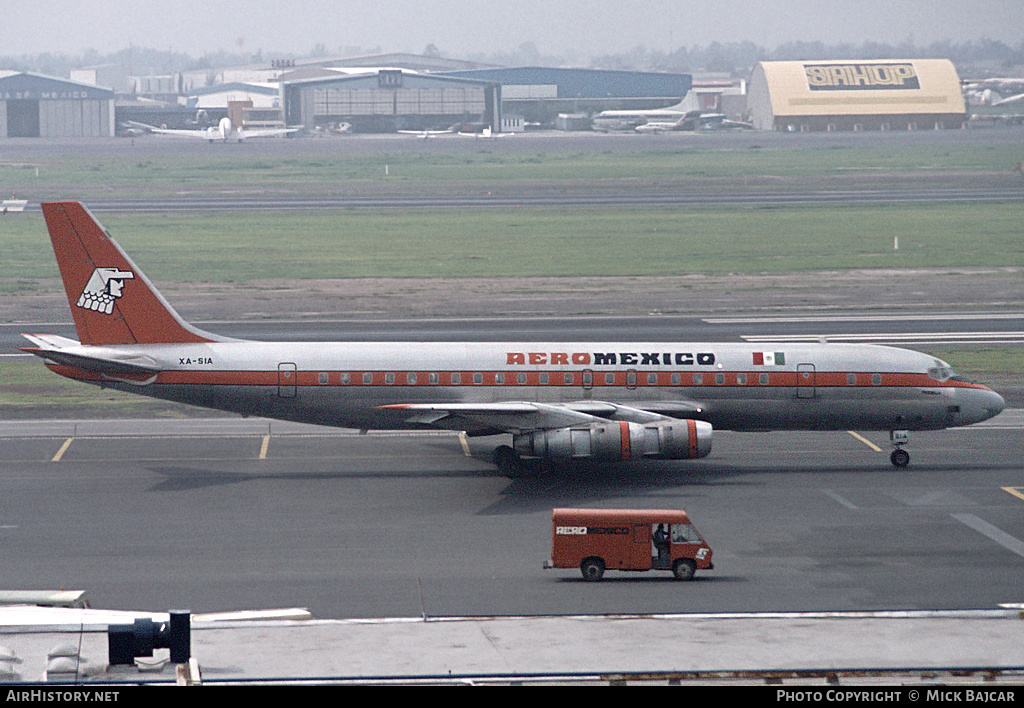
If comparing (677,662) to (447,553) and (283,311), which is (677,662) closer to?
(447,553)

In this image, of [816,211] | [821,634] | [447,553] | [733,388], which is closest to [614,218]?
[816,211]

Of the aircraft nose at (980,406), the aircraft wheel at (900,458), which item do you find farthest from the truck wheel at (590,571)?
the aircraft nose at (980,406)

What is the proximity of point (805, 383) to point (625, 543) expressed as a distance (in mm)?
14291

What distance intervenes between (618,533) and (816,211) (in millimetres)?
96850

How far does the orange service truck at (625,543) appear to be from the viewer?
29484mm

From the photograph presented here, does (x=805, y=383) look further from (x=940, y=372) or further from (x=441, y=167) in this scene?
(x=441, y=167)

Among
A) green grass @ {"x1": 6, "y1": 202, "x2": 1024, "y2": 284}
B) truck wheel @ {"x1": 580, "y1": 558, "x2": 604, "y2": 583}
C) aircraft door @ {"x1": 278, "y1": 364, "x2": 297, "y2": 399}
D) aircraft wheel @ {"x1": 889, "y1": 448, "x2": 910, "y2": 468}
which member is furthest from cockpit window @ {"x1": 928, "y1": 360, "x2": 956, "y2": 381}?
green grass @ {"x1": 6, "y1": 202, "x2": 1024, "y2": 284}

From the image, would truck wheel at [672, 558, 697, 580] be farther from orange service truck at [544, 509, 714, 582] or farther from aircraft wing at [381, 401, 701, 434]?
aircraft wing at [381, 401, 701, 434]

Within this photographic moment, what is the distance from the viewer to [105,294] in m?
40.6

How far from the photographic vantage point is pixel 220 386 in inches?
1585

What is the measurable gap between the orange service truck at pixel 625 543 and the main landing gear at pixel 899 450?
14.7 metres

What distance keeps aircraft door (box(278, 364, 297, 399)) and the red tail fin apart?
12.6ft

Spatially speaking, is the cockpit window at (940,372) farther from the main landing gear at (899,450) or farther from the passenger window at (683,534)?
the passenger window at (683,534)

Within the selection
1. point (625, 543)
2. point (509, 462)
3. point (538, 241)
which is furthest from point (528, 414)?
point (538, 241)
